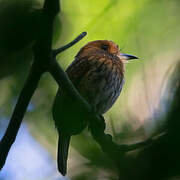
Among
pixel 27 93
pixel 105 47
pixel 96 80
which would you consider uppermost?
pixel 27 93

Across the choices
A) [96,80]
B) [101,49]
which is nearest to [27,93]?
[96,80]

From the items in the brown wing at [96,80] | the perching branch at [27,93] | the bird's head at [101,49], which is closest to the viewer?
the perching branch at [27,93]

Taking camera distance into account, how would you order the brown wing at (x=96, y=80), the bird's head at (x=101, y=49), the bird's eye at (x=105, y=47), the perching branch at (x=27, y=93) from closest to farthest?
the perching branch at (x=27, y=93), the brown wing at (x=96, y=80), the bird's head at (x=101, y=49), the bird's eye at (x=105, y=47)

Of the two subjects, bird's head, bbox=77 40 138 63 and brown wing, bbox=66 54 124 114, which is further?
bird's head, bbox=77 40 138 63

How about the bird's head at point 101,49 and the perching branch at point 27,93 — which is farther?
the bird's head at point 101,49

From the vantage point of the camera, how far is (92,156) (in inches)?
20.2

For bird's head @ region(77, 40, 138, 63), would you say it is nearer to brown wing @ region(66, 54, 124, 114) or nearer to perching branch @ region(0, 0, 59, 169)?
brown wing @ region(66, 54, 124, 114)

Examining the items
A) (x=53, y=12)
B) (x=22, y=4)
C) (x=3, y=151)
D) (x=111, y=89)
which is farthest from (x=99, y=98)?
(x=22, y=4)

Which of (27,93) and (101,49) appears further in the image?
(101,49)

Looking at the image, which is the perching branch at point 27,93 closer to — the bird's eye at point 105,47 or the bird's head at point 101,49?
the bird's head at point 101,49

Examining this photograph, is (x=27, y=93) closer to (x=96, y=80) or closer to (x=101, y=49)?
(x=96, y=80)

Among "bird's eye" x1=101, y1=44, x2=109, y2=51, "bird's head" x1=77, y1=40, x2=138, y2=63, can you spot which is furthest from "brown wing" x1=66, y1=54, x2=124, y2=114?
"bird's eye" x1=101, y1=44, x2=109, y2=51

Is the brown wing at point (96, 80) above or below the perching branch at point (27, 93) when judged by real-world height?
below

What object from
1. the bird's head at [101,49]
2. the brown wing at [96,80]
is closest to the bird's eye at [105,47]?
the bird's head at [101,49]
